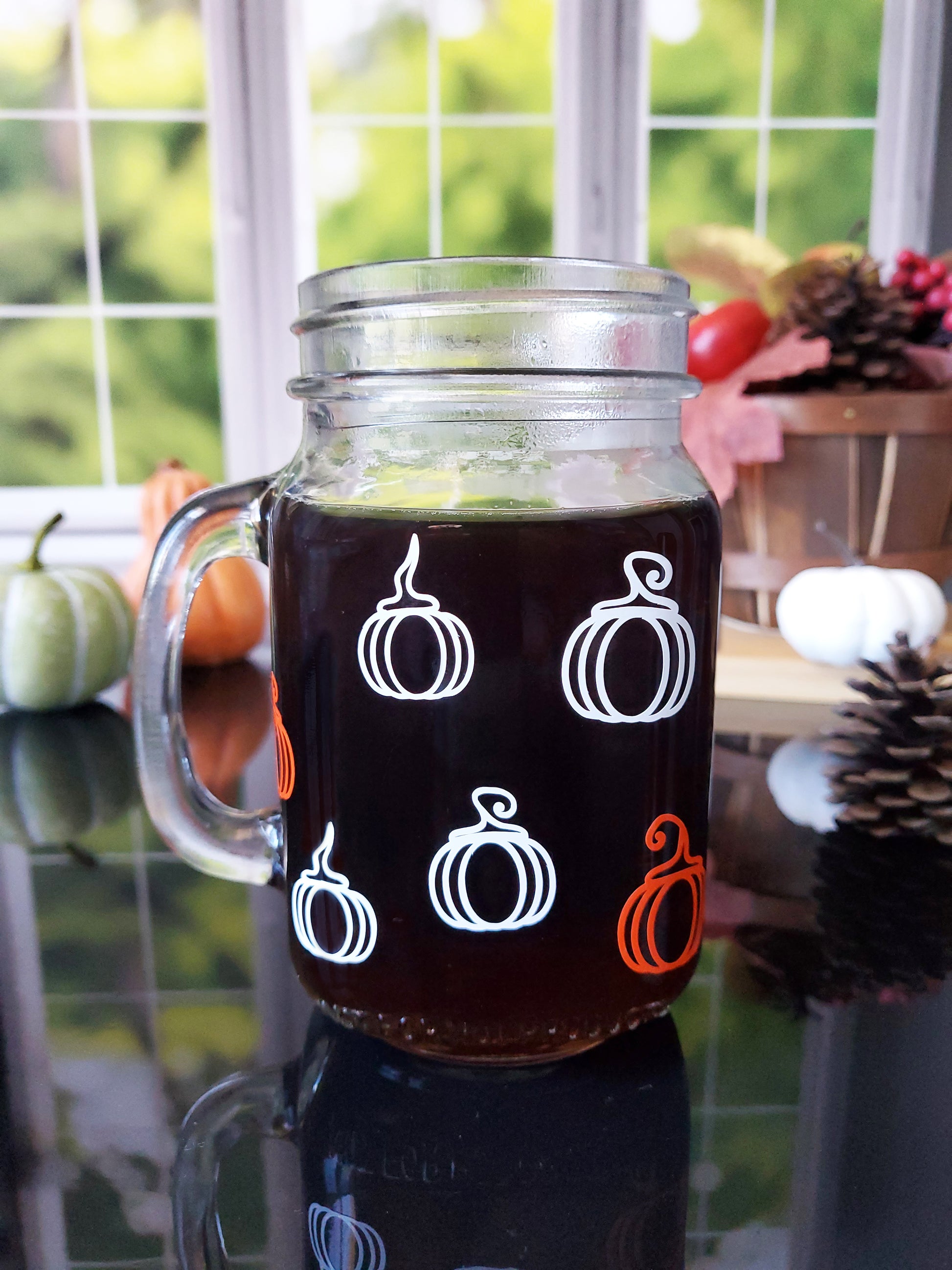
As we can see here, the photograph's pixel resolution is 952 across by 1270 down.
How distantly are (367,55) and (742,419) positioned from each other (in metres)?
1.63

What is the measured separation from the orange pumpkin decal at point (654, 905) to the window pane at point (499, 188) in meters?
1.98

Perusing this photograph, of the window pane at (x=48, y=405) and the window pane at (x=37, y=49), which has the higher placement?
the window pane at (x=37, y=49)

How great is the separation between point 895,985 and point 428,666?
249mm

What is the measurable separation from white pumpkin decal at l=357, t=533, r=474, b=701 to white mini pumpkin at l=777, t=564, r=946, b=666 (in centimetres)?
57

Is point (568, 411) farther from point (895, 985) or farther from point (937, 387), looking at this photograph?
point (937, 387)

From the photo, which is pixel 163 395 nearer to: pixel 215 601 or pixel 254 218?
pixel 254 218

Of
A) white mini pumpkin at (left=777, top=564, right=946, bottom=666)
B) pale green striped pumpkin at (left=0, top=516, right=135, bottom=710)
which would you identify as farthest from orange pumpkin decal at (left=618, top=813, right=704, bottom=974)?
pale green striped pumpkin at (left=0, top=516, right=135, bottom=710)

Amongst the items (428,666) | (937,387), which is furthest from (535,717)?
(937,387)

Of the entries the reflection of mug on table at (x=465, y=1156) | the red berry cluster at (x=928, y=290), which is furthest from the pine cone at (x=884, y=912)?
the red berry cluster at (x=928, y=290)

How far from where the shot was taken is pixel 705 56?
2.14 m

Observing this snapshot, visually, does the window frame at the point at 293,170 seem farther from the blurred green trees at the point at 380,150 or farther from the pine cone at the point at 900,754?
the pine cone at the point at 900,754

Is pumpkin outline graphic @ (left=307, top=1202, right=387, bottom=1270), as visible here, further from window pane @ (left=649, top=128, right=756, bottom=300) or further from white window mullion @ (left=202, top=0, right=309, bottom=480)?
window pane @ (left=649, top=128, right=756, bottom=300)

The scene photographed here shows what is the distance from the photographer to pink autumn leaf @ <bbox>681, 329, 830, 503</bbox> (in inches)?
34.6

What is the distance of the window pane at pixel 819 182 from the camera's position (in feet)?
7.24
